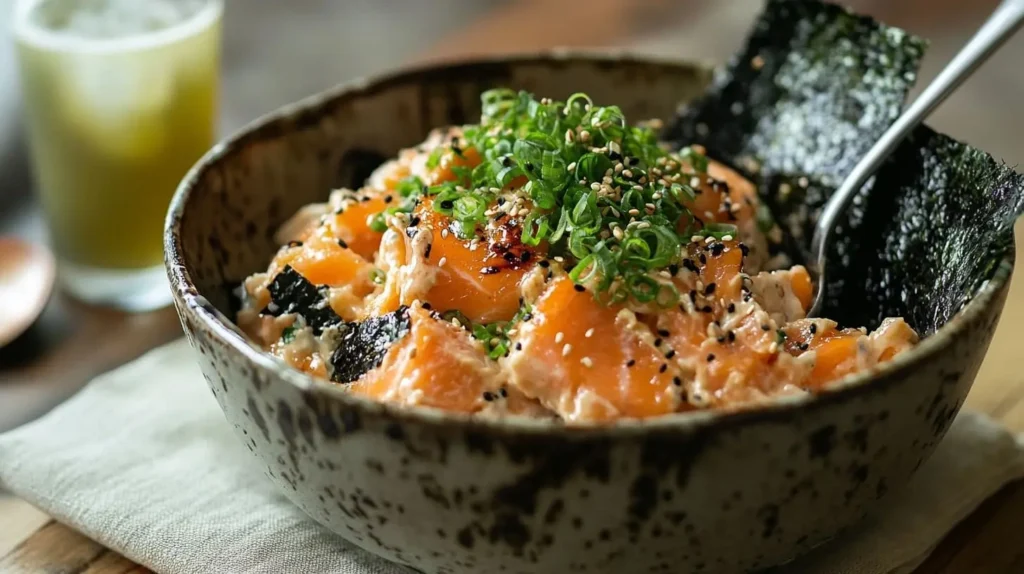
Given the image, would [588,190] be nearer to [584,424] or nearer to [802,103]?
[584,424]

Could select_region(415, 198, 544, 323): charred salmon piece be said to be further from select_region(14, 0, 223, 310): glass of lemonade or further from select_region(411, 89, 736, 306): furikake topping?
select_region(14, 0, 223, 310): glass of lemonade

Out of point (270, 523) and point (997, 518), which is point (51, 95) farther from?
point (997, 518)

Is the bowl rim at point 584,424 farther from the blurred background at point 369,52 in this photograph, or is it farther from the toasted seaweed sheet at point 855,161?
the blurred background at point 369,52

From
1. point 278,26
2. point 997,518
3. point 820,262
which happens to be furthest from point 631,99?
point 278,26

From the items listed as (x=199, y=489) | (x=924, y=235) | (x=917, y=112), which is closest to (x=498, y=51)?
(x=917, y=112)

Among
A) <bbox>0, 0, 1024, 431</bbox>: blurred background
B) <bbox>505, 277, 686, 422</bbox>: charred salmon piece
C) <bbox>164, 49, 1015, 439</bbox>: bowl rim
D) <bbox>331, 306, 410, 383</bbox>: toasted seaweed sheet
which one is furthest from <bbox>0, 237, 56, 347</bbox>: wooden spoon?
<bbox>505, 277, 686, 422</bbox>: charred salmon piece
